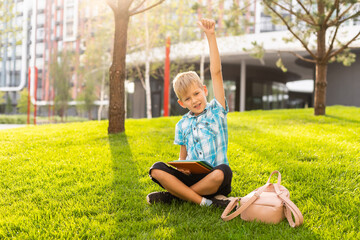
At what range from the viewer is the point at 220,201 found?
10.6 ft

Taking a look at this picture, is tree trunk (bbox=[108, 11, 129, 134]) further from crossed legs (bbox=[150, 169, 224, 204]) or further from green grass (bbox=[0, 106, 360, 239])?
crossed legs (bbox=[150, 169, 224, 204])

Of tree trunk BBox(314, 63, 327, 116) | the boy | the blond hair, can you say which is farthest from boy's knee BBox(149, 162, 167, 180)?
tree trunk BBox(314, 63, 327, 116)

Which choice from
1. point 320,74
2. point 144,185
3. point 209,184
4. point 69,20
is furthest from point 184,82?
point 69,20

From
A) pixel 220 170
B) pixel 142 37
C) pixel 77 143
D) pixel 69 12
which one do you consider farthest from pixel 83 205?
pixel 69 12

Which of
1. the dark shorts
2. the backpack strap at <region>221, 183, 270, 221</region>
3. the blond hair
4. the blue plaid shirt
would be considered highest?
the blond hair

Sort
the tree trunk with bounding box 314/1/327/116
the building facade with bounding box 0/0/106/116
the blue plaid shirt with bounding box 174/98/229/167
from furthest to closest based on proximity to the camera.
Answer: the building facade with bounding box 0/0/106/116, the tree trunk with bounding box 314/1/327/116, the blue plaid shirt with bounding box 174/98/229/167

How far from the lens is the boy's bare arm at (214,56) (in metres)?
3.20

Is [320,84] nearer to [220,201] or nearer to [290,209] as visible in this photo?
[220,201]

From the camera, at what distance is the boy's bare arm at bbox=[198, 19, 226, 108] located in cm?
320

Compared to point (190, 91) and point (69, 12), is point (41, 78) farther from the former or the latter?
point (190, 91)

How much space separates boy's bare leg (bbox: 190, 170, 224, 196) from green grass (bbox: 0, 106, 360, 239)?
0.58 feet

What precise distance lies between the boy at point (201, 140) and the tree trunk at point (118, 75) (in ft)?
14.3

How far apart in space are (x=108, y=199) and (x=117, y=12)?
5.08 metres

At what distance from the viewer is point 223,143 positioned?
3.28 metres
